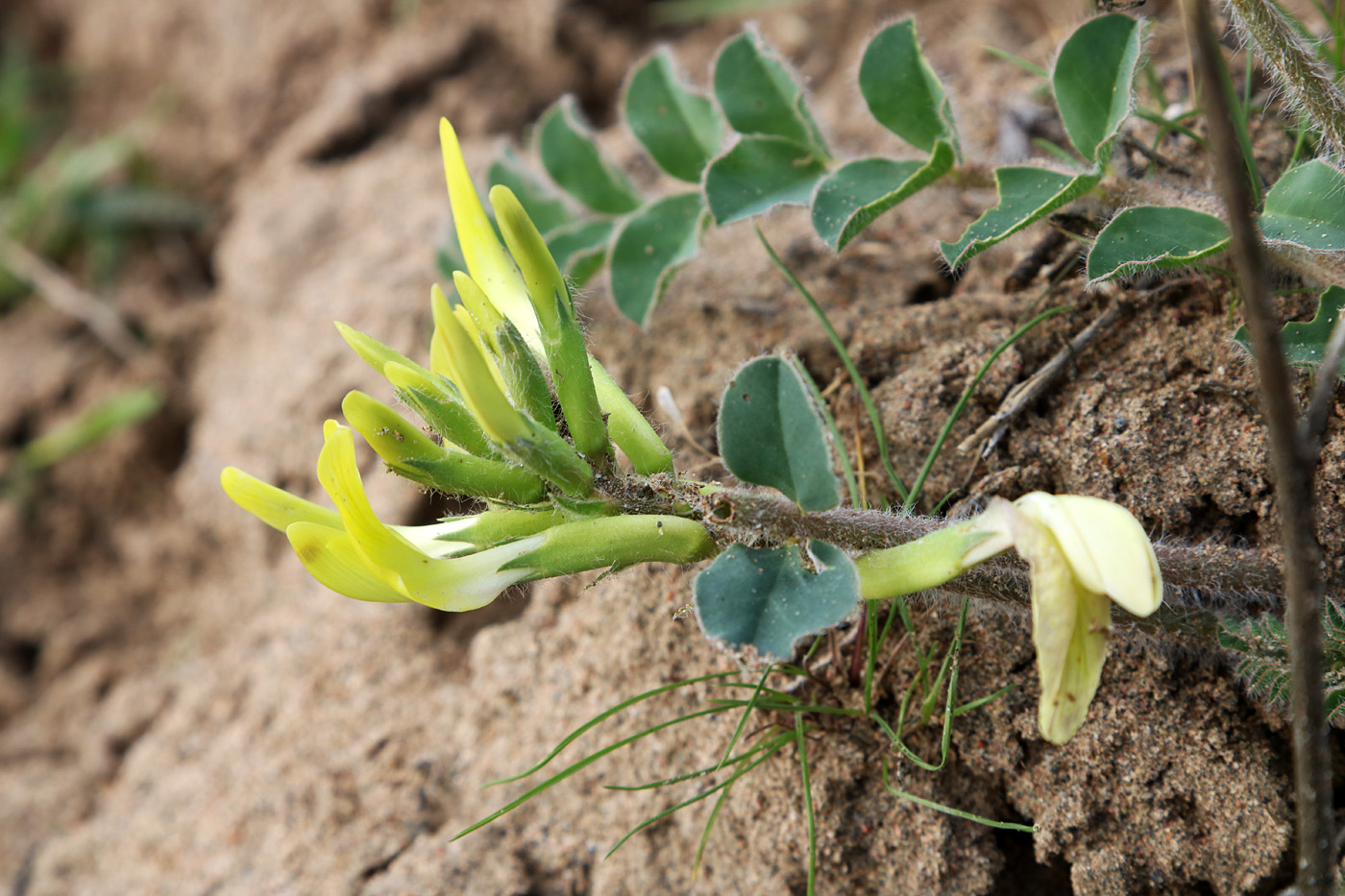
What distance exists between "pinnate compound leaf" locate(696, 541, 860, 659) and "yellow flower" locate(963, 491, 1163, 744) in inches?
8.0

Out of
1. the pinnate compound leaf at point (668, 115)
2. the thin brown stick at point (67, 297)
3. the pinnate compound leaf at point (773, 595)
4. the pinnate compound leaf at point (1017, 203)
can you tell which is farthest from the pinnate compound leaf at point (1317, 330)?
the thin brown stick at point (67, 297)

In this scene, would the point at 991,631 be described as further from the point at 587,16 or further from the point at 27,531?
the point at 27,531

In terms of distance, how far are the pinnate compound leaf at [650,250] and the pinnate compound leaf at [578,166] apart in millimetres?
204

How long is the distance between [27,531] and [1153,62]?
3763mm

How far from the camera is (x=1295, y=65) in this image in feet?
4.28

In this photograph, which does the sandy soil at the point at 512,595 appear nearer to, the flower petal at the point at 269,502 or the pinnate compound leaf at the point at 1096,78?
the pinnate compound leaf at the point at 1096,78

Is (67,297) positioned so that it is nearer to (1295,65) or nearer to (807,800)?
(807,800)

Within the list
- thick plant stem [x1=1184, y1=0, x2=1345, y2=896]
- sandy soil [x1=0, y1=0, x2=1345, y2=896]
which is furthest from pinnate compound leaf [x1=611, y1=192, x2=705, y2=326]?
thick plant stem [x1=1184, y1=0, x2=1345, y2=896]

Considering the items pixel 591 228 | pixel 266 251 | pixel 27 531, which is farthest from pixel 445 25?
pixel 27 531

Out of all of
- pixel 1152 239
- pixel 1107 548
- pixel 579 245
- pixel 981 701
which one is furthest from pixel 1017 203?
pixel 579 245

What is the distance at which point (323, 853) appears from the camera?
186cm

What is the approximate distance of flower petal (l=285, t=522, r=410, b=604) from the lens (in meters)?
1.11

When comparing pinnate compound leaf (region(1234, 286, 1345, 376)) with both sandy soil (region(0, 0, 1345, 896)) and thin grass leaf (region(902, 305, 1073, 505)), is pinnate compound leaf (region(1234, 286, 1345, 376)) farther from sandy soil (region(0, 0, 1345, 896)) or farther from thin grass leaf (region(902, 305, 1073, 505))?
thin grass leaf (region(902, 305, 1073, 505))

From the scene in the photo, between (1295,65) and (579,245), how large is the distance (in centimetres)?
132
